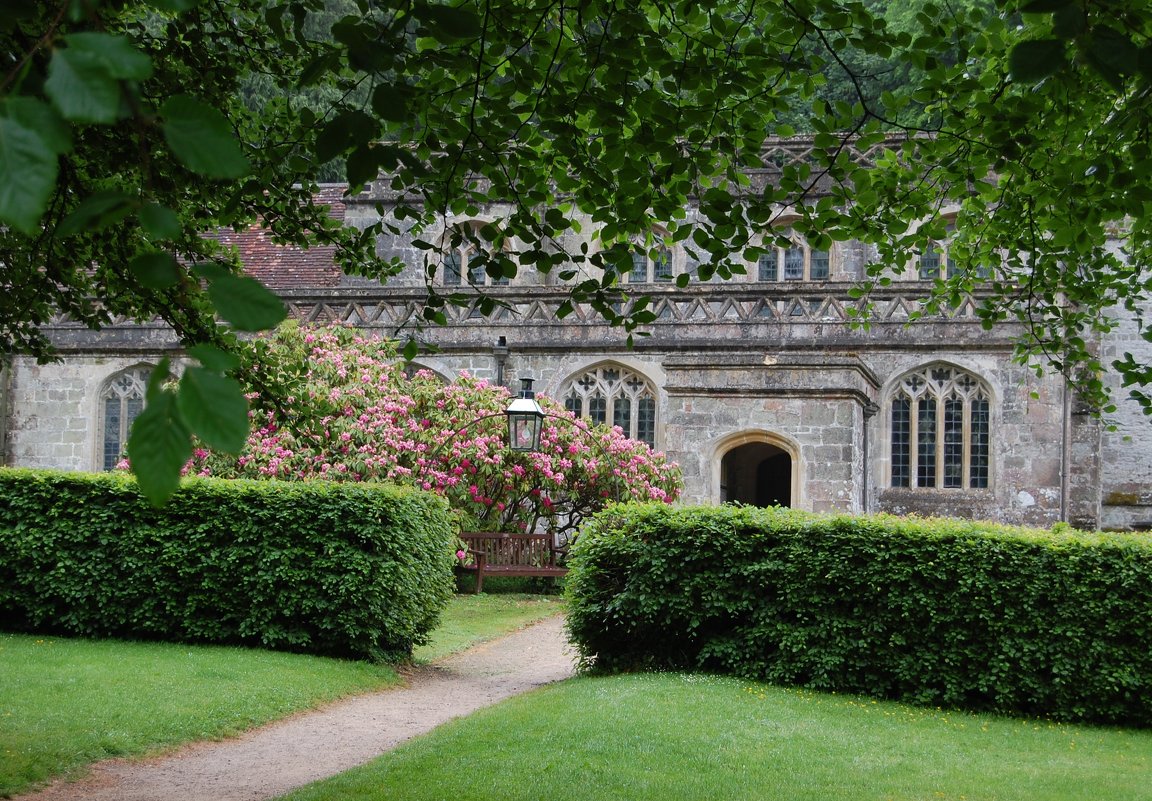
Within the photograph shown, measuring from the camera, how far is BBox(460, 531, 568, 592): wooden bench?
17.4 meters

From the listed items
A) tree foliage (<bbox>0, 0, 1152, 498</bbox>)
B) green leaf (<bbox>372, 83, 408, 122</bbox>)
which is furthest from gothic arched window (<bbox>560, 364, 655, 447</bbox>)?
green leaf (<bbox>372, 83, 408, 122</bbox>)

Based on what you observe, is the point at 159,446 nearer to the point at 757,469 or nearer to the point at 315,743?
the point at 315,743

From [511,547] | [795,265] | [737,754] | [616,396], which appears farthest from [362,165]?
[795,265]

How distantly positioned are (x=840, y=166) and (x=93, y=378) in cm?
2050

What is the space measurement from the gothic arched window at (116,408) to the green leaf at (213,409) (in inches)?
917

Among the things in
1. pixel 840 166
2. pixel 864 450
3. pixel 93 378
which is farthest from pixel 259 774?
pixel 93 378

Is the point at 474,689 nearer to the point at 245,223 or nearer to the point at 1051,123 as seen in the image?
the point at 245,223

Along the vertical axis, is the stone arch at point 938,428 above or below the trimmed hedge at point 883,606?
above

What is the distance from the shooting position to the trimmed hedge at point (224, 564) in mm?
11328

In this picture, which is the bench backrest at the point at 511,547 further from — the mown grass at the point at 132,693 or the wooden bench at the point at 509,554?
the mown grass at the point at 132,693

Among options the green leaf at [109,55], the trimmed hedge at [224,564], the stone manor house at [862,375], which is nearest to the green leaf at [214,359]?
the green leaf at [109,55]

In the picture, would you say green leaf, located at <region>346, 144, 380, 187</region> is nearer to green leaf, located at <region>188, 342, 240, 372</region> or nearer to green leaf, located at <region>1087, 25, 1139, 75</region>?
green leaf, located at <region>188, 342, 240, 372</region>

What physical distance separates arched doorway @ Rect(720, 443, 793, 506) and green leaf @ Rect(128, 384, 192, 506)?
63.5 feet

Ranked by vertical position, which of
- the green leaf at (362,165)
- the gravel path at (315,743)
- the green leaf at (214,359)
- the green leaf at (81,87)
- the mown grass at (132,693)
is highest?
the green leaf at (362,165)
